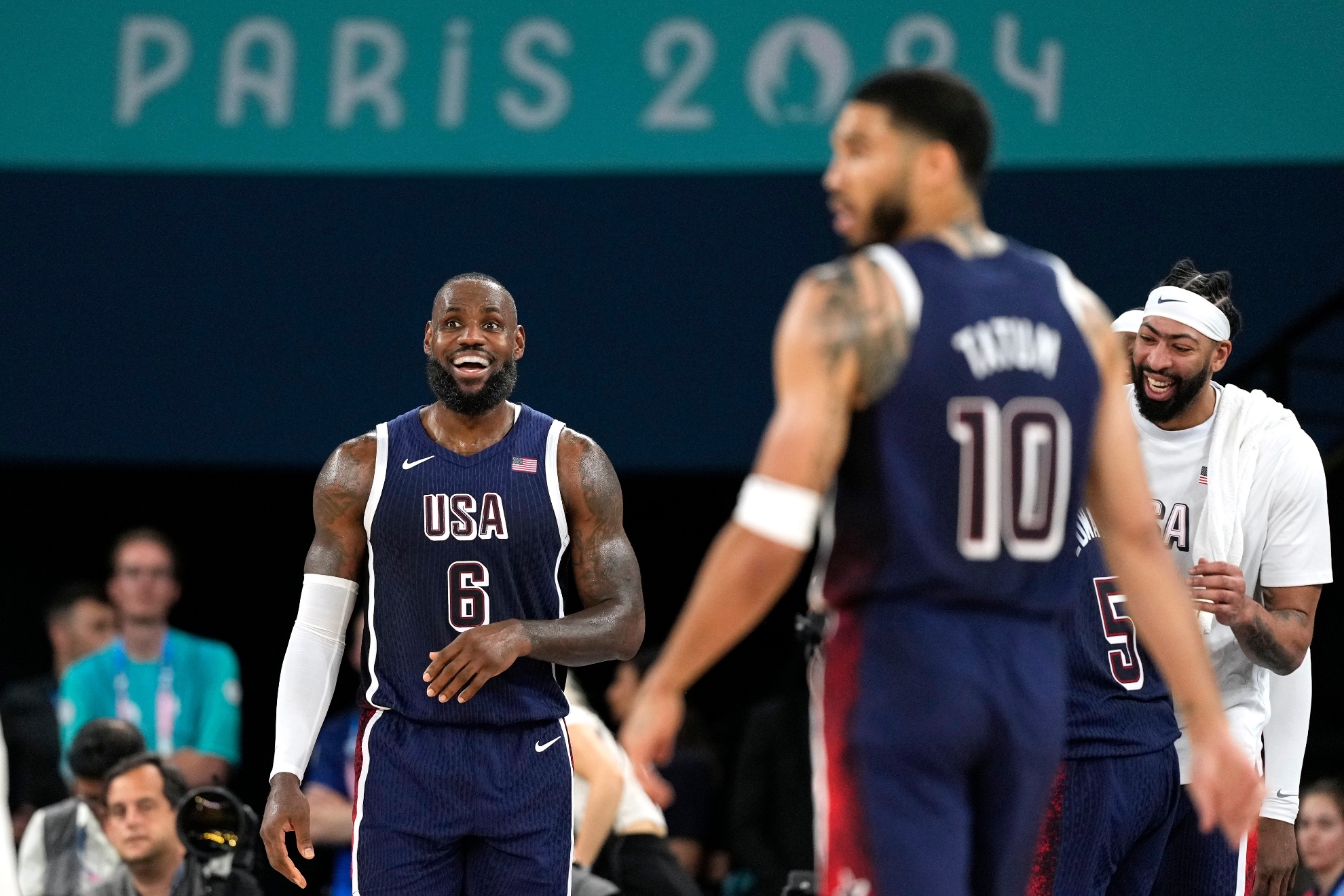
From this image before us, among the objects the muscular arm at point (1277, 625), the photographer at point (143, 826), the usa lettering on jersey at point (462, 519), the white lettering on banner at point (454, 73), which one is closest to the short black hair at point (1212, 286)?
the muscular arm at point (1277, 625)

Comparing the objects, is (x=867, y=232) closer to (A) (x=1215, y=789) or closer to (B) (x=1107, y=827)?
(A) (x=1215, y=789)

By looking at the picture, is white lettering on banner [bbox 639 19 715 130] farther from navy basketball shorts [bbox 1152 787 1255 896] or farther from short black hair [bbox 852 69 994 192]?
short black hair [bbox 852 69 994 192]

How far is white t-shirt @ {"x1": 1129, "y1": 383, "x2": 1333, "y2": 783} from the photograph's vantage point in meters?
5.07

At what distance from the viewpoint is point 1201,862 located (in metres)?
4.93

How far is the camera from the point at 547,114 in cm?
957

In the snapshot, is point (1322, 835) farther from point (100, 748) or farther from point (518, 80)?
point (518, 80)

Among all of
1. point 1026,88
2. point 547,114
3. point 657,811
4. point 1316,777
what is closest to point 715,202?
point 547,114

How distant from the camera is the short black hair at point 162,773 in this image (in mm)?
6785

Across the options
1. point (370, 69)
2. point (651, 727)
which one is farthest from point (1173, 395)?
point (370, 69)

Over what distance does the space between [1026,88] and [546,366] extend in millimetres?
2838

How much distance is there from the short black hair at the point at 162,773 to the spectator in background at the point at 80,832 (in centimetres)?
17

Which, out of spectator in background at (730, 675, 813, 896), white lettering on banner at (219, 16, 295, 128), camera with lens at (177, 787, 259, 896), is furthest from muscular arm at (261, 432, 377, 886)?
white lettering on banner at (219, 16, 295, 128)

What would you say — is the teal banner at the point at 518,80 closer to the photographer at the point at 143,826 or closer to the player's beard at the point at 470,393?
the photographer at the point at 143,826

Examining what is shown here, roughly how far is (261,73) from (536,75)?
143 centimetres
